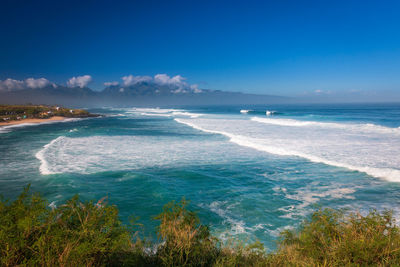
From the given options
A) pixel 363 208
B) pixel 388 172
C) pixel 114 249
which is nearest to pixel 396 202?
pixel 363 208

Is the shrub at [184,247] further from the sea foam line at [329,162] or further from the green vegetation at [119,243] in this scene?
the sea foam line at [329,162]

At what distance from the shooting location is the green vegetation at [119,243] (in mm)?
3986

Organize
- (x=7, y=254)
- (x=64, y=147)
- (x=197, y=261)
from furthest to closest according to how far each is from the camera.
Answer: (x=64, y=147) < (x=197, y=261) < (x=7, y=254)

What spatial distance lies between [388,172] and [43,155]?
2453 cm

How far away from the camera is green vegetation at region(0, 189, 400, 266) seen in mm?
3986

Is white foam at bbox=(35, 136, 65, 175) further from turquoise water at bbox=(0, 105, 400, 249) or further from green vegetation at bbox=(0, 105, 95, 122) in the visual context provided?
green vegetation at bbox=(0, 105, 95, 122)

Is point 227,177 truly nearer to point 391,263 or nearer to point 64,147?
point 391,263

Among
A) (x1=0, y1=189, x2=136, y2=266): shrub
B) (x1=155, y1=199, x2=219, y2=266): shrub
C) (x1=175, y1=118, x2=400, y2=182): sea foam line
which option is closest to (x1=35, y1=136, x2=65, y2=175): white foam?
(x1=0, y1=189, x2=136, y2=266): shrub

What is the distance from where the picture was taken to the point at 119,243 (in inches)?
177

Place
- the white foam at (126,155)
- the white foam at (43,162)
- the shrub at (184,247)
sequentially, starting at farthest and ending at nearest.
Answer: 1. the white foam at (126,155)
2. the white foam at (43,162)
3. the shrub at (184,247)

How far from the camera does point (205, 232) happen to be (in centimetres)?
575

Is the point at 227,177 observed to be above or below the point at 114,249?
below

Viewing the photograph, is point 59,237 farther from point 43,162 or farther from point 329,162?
point 329,162

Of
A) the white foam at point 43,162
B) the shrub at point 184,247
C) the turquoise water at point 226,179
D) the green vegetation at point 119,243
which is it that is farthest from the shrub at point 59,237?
the white foam at point 43,162
